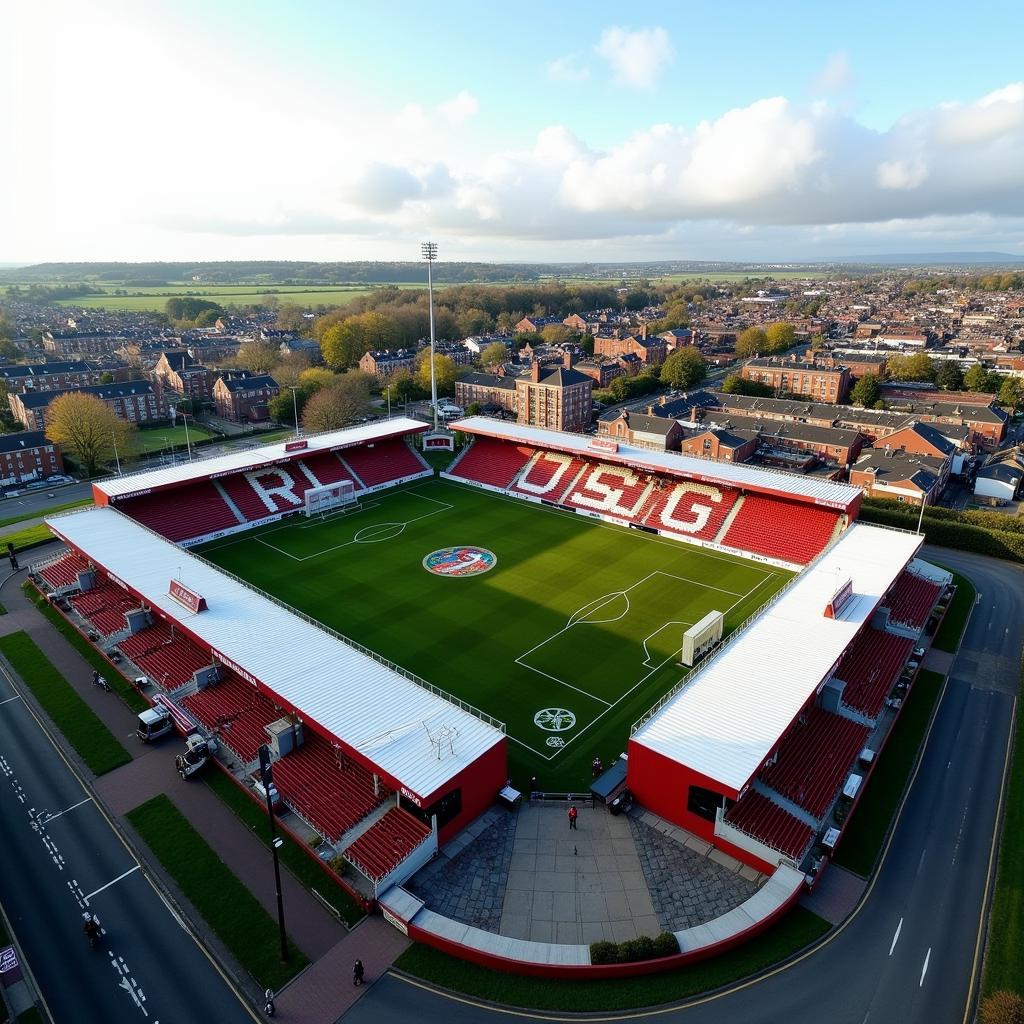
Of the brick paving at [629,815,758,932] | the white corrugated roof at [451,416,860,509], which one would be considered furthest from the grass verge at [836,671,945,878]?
the white corrugated roof at [451,416,860,509]

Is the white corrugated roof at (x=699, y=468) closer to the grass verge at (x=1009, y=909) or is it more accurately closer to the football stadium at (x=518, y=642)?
the football stadium at (x=518, y=642)

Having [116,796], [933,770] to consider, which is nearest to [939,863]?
[933,770]

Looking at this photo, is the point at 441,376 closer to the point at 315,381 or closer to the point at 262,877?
the point at 315,381

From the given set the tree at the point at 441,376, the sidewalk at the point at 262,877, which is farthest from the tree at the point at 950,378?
the sidewalk at the point at 262,877

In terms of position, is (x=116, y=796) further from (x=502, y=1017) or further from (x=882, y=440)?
(x=882, y=440)

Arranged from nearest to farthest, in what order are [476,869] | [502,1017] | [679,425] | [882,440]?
[502,1017]
[476,869]
[882,440]
[679,425]

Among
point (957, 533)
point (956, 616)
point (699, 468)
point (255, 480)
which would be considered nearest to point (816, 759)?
point (956, 616)
